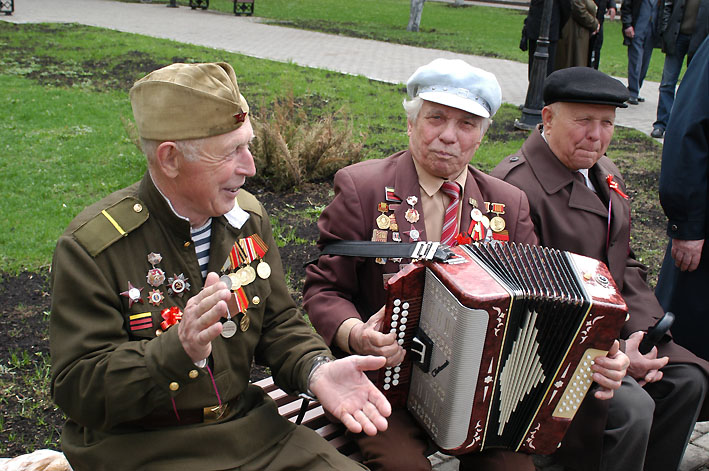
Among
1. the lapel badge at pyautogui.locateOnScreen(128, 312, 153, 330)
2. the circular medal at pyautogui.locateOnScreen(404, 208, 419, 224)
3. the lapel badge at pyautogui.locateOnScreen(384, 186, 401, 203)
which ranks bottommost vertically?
the lapel badge at pyautogui.locateOnScreen(128, 312, 153, 330)

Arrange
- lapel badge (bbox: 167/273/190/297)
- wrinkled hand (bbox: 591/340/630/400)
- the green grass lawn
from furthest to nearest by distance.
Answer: the green grass lawn
wrinkled hand (bbox: 591/340/630/400)
lapel badge (bbox: 167/273/190/297)

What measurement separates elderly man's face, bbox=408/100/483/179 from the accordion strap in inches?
18.0

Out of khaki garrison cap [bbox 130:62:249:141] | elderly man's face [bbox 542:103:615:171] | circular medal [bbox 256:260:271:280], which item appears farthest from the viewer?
elderly man's face [bbox 542:103:615:171]

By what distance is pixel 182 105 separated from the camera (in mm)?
2137

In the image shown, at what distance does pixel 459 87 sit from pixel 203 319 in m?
1.56

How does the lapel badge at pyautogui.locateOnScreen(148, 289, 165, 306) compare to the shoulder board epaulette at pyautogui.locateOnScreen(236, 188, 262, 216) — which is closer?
the lapel badge at pyautogui.locateOnScreen(148, 289, 165, 306)

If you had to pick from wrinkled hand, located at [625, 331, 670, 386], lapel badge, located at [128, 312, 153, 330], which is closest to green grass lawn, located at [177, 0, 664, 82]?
wrinkled hand, located at [625, 331, 670, 386]

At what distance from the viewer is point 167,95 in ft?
7.00

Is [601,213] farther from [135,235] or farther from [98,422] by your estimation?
[98,422]

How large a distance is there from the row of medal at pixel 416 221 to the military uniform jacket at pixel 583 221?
0.40 metres

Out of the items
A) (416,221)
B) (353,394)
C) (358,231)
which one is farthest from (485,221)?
(353,394)

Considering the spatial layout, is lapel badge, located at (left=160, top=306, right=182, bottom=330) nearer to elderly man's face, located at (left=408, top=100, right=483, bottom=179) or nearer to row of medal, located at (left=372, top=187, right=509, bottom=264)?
row of medal, located at (left=372, top=187, right=509, bottom=264)

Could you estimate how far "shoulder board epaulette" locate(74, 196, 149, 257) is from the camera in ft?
6.88

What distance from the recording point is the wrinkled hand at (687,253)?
146 inches
